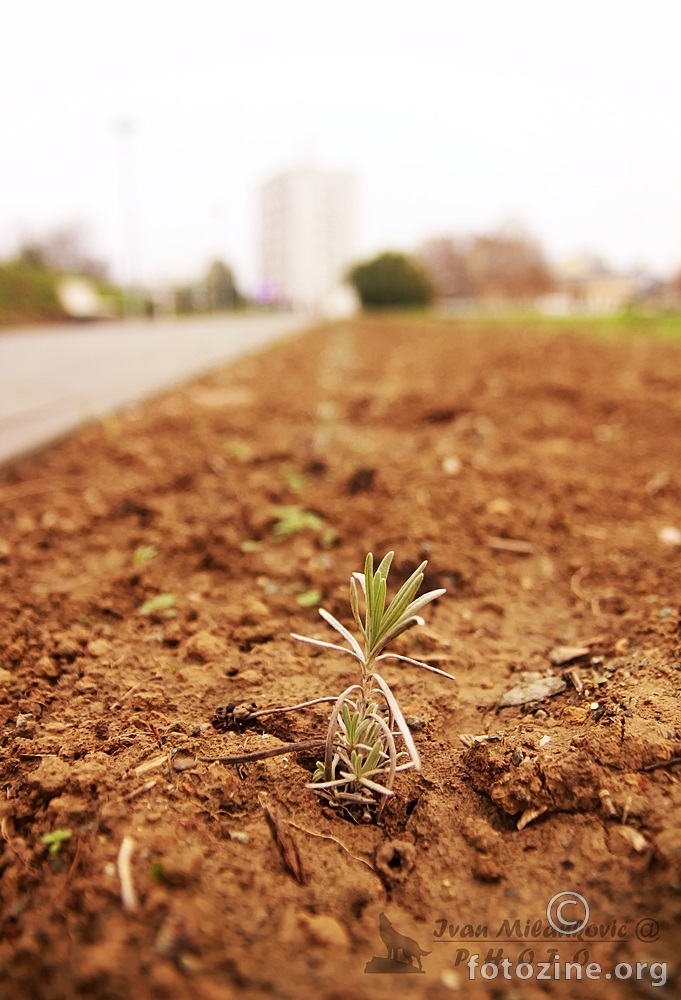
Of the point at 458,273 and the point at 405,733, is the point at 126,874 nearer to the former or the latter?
the point at 405,733

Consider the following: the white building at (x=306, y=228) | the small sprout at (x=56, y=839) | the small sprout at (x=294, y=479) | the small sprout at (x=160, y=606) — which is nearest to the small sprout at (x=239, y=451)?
the small sprout at (x=294, y=479)

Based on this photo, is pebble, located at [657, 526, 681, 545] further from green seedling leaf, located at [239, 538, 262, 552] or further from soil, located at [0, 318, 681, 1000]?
green seedling leaf, located at [239, 538, 262, 552]

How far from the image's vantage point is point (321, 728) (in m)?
1.42

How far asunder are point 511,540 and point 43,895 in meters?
1.87

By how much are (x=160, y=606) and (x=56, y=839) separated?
0.92 metres

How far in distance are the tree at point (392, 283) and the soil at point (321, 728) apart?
153ft

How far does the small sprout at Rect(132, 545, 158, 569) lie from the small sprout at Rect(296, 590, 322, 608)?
0.53 meters

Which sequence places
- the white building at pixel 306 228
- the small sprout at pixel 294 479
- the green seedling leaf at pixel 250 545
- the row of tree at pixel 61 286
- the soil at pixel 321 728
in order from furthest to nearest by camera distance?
the white building at pixel 306 228
the row of tree at pixel 61 286
the small sprout at pixel 294 479
the green seedling leaf at pixel 250 545
the soil at pixel 321 728

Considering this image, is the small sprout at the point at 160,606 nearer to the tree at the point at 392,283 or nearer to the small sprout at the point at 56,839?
the small sprout at the point at 56,839

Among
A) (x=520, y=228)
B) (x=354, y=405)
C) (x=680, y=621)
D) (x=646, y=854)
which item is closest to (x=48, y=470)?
(x=354, y=405)

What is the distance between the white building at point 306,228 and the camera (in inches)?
3482

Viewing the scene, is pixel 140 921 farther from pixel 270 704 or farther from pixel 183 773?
pixel 270 704

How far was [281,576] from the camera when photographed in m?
2.21

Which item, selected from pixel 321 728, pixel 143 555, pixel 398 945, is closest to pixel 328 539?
pixel 143 555
